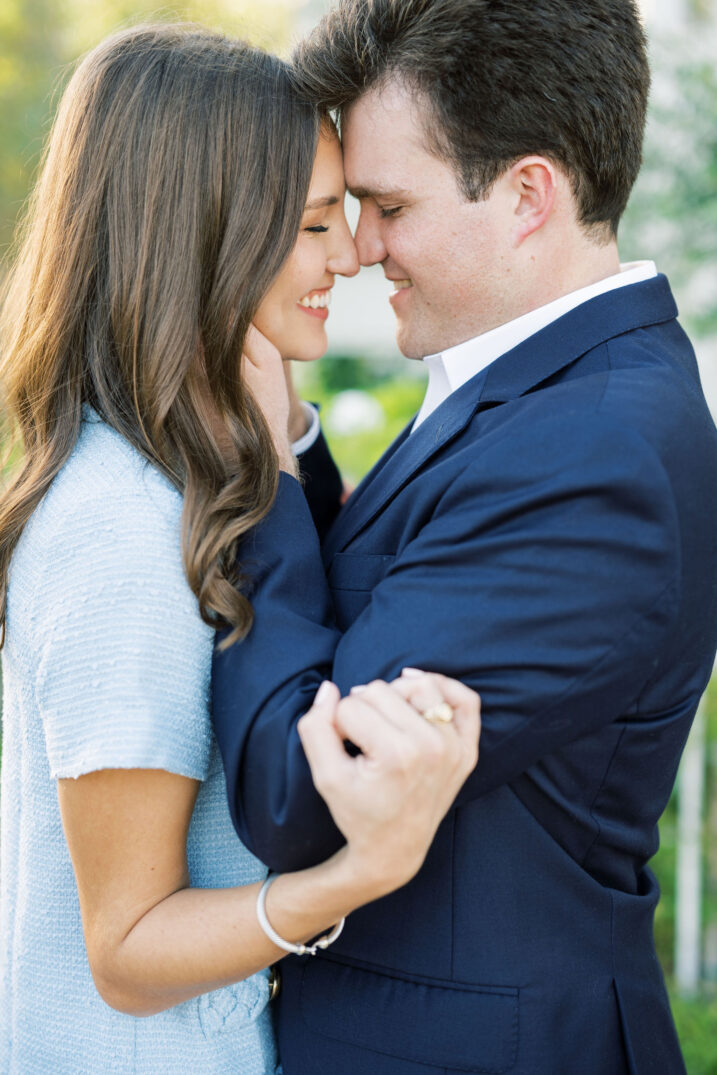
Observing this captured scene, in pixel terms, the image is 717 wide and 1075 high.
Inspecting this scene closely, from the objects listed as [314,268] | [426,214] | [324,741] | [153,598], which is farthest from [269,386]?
[324,741]

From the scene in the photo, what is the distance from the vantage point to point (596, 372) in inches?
71.1

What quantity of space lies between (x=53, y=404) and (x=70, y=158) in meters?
0.45

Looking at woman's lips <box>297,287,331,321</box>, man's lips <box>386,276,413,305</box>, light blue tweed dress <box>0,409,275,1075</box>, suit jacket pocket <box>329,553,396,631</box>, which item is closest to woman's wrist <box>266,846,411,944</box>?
light blue tweed dress <box>0,409,275,1075</box>

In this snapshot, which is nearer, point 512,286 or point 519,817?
point 519,817

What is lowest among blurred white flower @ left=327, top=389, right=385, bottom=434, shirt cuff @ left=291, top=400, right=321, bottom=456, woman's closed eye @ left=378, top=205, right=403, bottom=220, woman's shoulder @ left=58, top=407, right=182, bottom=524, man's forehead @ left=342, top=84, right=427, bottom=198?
blurred white flower @ left=327, top=389, right=385, bottom=434

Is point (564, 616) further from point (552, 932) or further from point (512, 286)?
point (512, 286)

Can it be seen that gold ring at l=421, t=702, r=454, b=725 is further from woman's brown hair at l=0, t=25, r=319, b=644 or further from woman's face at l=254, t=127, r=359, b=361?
woman's face at l=254, t=127, r=359, b=361

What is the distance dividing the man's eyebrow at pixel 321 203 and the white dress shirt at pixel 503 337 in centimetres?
40

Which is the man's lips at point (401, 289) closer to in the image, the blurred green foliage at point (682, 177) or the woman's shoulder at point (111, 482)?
the woman's shoulder at point (111, 482)

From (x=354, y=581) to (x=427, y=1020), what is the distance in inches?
30.0

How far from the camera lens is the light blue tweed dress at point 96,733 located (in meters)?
1.59

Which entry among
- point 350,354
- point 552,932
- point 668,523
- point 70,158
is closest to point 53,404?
point 70,158

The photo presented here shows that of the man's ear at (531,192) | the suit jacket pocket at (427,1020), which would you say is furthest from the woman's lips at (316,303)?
the suit jacket pocket at (427,1020)

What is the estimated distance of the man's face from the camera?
7.20ft
